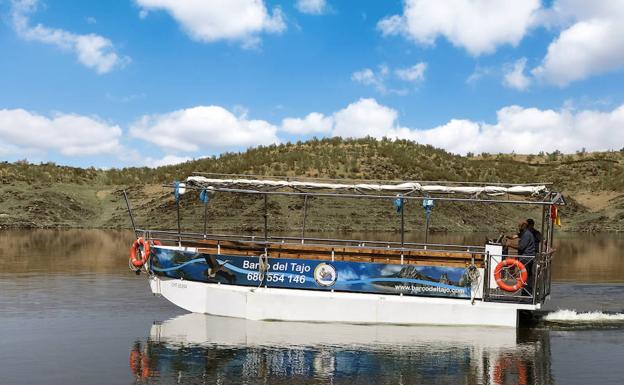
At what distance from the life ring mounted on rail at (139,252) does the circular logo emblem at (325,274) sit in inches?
182

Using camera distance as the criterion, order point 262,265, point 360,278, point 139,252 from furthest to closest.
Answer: point 139,252
point 262,265
point 360,278

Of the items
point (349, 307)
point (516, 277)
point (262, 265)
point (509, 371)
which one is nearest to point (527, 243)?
point (516, 277)

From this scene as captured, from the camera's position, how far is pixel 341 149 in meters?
69.2

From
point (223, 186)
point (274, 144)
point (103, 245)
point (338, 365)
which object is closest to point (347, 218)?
point (103, 245)

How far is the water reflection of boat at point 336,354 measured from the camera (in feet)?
38.2

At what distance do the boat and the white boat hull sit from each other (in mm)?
25

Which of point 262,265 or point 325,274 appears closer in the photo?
point 325,274

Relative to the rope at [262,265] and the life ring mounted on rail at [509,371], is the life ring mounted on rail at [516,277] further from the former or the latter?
the rope at [262,265]

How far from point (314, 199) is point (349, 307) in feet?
120

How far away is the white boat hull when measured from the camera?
1614 cm

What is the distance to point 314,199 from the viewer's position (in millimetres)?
52906

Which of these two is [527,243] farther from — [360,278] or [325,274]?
[325,274]

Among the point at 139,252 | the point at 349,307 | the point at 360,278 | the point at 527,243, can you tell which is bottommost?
the point at 349,307

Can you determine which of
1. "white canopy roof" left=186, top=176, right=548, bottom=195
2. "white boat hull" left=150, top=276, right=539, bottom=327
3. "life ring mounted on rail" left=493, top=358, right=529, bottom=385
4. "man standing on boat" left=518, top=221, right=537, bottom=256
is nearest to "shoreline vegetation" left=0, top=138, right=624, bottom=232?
"white canopy roof" left=186, top=176, right=548, bottom=195
